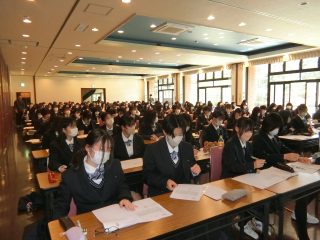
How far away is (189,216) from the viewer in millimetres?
1815

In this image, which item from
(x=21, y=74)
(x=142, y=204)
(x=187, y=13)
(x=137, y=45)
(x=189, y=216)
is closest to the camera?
(x=189, y=216)

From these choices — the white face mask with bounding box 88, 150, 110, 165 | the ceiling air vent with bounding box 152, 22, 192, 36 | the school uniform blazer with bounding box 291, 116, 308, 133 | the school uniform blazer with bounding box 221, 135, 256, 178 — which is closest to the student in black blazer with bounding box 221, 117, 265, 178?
the school uniform blazer with bounding box 221, 135, 256, 178

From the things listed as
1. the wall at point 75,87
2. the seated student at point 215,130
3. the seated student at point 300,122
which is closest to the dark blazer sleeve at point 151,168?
the seated student at point 215,130

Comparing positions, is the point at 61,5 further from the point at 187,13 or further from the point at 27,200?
the point at 27,200

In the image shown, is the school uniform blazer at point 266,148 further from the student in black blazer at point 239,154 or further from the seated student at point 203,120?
the seated student at point 203,120

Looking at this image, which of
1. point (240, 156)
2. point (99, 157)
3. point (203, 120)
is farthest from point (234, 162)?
point (203, 120)

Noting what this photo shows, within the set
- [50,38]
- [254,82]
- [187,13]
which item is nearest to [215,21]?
[187,13]

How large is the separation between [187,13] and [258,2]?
1422 mm

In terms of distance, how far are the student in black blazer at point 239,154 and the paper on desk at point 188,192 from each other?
0.67 meters

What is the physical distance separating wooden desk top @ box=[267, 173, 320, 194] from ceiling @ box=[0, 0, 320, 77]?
→ 138 inches

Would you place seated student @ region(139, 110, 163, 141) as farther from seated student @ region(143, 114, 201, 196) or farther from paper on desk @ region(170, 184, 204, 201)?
paper on desk @ region(170, 184, 204, 201)

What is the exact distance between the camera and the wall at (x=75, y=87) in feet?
64.0

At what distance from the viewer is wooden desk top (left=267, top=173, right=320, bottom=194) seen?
7.46 feet

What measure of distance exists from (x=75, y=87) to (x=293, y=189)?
20878 mm
